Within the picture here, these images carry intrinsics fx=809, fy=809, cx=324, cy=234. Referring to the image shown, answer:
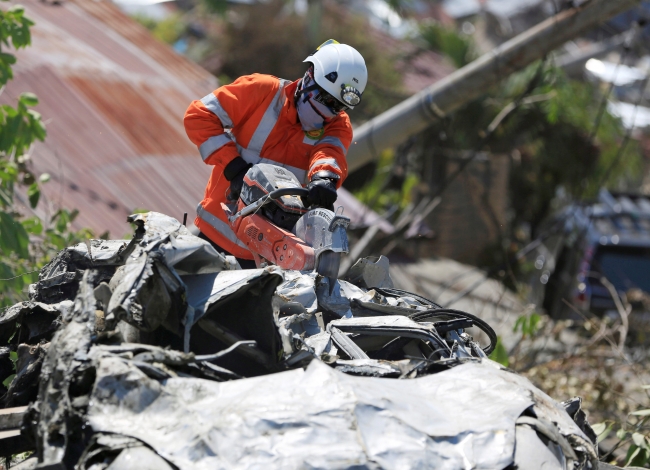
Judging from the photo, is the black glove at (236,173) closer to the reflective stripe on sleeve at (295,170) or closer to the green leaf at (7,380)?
the reflective stripe on sleeve at (295,170)

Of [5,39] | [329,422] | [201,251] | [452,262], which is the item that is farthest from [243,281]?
[452,262]

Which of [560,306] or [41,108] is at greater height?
[41,108]

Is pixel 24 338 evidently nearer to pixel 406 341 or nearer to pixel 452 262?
pixel 406 341

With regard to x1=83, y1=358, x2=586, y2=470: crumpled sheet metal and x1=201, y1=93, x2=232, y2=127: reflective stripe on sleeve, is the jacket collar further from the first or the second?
x1=83, y1=358, x2=586, y2=470: crumpled sheet metal

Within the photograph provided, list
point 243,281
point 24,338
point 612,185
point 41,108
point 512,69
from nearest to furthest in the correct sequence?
point 243,281, point 24,338, point 512,69, point 41,108, point 612,185

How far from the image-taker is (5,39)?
5734 mm

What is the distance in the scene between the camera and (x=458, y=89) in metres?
7.40

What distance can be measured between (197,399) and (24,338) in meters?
1.19

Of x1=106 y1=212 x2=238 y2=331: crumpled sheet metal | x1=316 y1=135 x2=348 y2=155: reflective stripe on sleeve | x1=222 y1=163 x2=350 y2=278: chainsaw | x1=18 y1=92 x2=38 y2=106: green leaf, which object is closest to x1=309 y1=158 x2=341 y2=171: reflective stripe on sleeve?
x1=222 y1=163 x2=350 y2=278: chainsaw

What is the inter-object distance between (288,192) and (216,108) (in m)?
0.83

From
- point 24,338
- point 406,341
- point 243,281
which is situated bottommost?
point 24,338

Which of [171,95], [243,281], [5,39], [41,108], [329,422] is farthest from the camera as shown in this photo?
[171,95]

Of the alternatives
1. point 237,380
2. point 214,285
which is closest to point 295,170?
point 214,285

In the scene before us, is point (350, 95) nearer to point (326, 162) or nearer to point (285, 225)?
→ point (326, 162)
